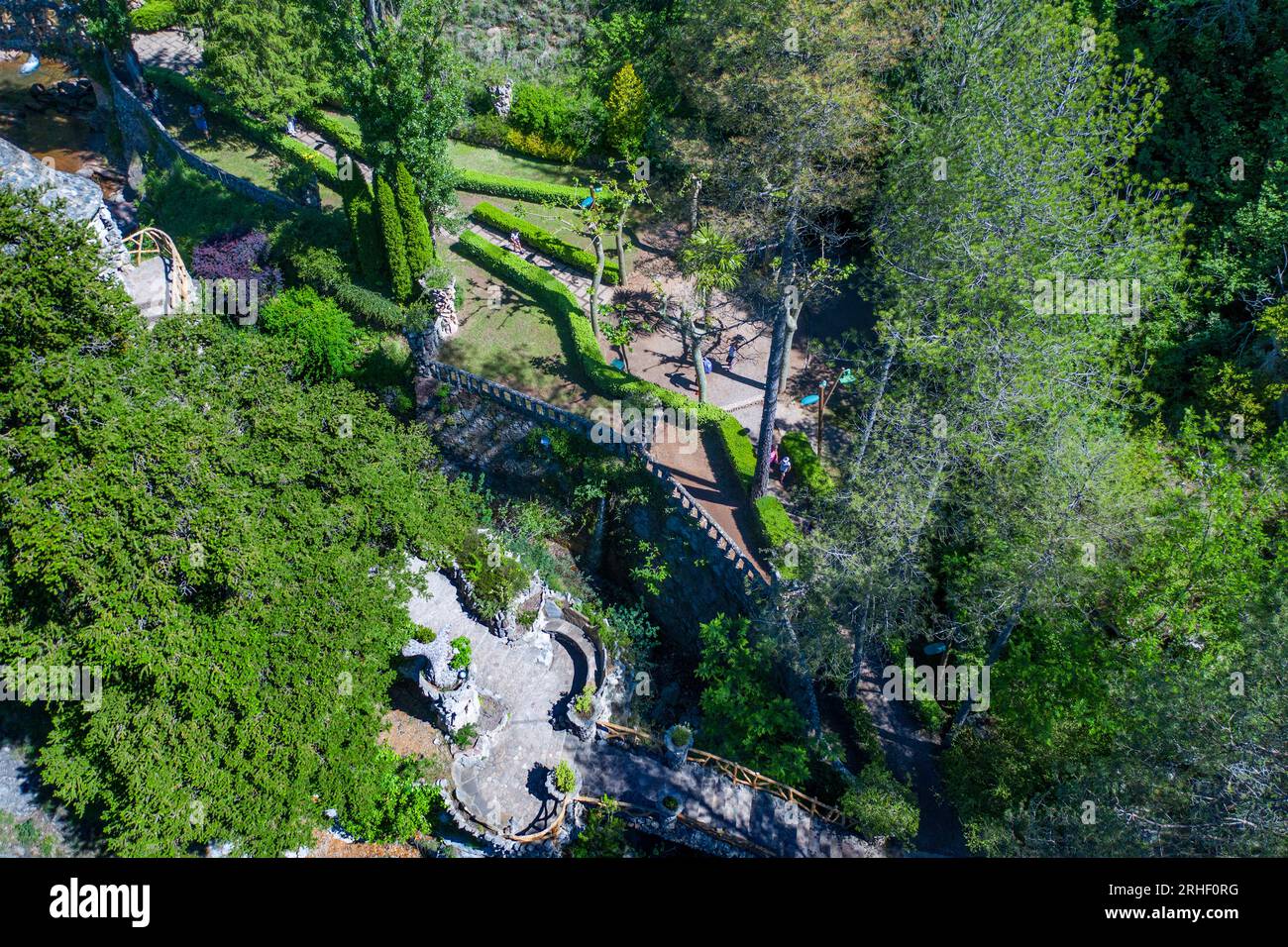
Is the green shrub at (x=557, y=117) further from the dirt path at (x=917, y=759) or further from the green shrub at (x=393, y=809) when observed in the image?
the green shrub at (x=393, y=809)

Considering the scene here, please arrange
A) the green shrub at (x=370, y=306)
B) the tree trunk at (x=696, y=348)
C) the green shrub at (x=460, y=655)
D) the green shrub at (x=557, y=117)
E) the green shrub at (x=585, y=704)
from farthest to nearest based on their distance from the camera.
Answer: the green shrub at (x=557, y=117) → the green shrub at (x=370, y=306) → the tree trunk at (x=696, y=348) → the green shrub at (x=460, y=655) → the green shrub at (x=585, y=704)

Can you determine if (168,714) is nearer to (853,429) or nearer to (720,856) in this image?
(720,856)

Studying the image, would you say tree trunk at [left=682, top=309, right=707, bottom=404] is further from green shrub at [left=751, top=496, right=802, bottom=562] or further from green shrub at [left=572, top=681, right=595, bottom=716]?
green shrub at [left=572, top=681, right=595, bottom=716]

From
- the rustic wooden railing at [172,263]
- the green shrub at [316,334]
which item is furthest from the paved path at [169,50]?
the green shrub at [316,334]

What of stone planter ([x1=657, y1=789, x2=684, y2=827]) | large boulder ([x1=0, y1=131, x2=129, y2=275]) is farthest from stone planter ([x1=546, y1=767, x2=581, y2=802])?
large boulder ([x1=0, y1=131, x2=129, y2=275])

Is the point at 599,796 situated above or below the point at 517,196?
below

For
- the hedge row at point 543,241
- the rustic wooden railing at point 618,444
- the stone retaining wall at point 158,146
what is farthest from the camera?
the stone retaining wall at point 158,146

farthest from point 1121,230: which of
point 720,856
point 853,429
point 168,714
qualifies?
point 168,714
